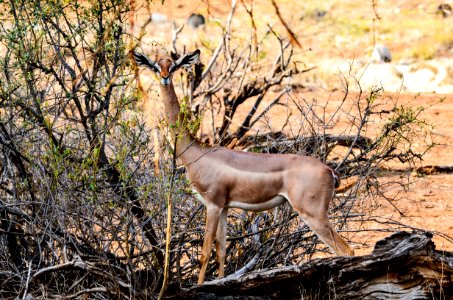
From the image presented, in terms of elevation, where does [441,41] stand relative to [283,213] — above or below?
above

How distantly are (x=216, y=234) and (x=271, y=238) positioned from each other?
0.55m

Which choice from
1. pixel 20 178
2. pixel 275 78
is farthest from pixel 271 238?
pixel 275 78

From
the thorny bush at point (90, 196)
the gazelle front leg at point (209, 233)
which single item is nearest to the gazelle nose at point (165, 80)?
the thorny bush at point (90, 196)

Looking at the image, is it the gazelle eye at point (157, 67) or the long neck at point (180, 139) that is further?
the long neck at point (180, 139)

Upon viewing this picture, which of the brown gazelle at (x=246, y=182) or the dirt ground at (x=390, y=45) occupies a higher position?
the dirt ground at (x=390, y=45)

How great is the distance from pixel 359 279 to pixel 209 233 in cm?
120

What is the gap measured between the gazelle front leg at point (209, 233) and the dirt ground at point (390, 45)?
149 inches

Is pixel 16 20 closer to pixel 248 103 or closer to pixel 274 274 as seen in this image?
pixel 274 274

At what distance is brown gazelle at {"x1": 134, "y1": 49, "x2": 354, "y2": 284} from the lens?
255 inches

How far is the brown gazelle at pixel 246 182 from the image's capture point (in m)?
6.48

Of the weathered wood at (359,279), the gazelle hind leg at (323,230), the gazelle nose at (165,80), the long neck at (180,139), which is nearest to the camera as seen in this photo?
the weathered wood at (359,279)

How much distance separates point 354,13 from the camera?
90.3 ft

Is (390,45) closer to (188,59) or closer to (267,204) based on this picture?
(188,59)

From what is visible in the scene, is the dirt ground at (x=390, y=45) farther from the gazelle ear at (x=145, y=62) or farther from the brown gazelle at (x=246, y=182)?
the gazelle ear at (x=145, y=62)
